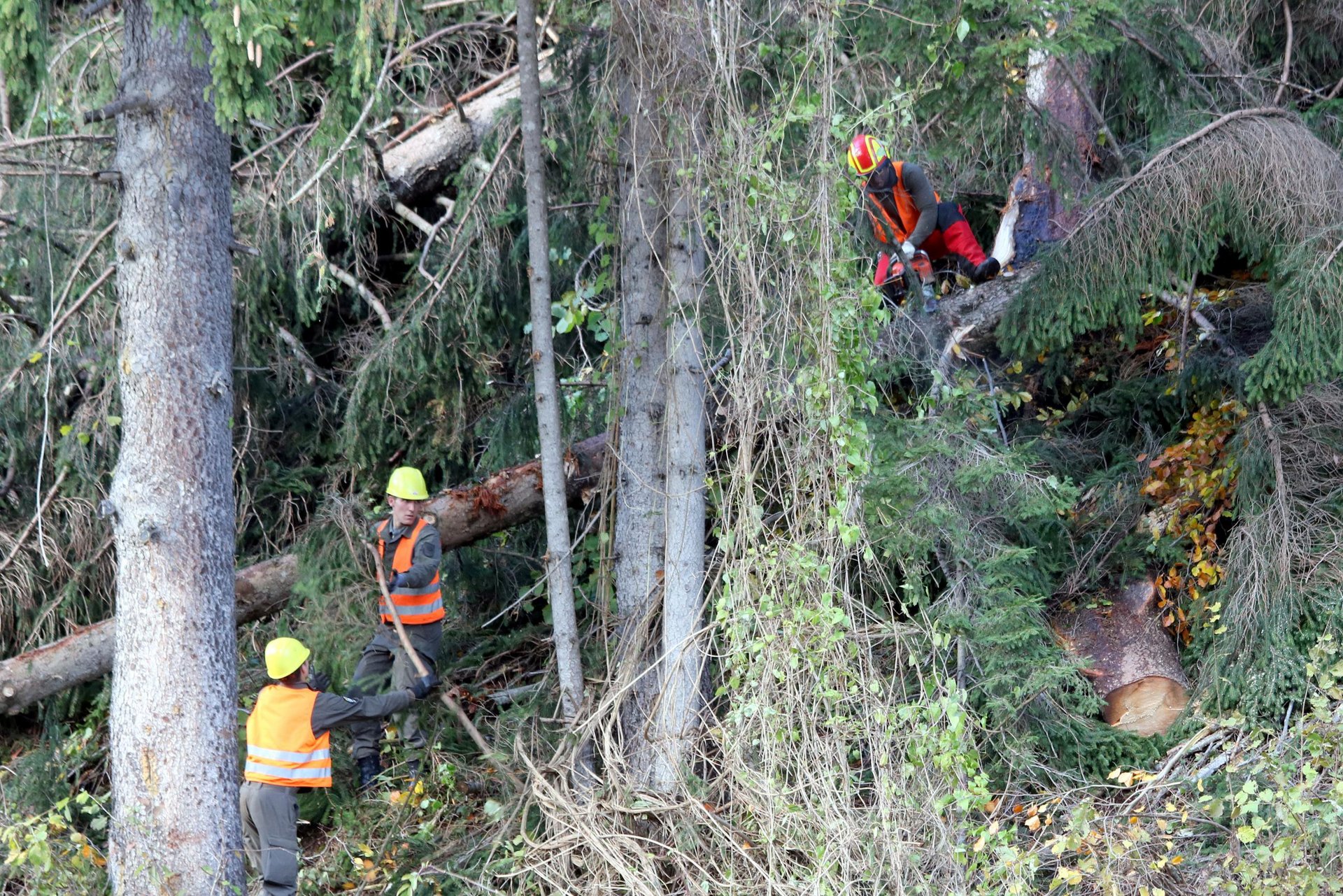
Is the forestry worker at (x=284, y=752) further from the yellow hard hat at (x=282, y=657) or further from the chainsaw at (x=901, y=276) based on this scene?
the chainsaw at (x=901, y=276)

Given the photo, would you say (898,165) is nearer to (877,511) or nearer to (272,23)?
(877,511)

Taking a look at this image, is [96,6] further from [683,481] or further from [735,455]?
[735,455]

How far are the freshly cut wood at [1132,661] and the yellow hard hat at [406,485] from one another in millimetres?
3410

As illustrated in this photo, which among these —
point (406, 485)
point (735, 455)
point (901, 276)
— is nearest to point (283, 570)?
point (406, 485)

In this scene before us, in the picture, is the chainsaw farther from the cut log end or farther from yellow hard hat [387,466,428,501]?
yellow hard hat [387,466,428,501]

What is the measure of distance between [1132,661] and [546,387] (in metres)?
3.22

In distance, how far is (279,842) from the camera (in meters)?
5.63

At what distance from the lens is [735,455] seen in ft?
18.3

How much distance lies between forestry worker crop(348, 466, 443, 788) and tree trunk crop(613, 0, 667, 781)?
104cm

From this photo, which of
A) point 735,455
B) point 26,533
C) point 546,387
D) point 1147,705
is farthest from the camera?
point 26,533

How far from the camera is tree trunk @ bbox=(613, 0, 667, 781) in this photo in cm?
554

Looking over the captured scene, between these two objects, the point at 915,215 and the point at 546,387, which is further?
the point at 915,215

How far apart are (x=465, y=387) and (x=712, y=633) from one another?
2.46m

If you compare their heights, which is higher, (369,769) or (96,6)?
(96,6)
